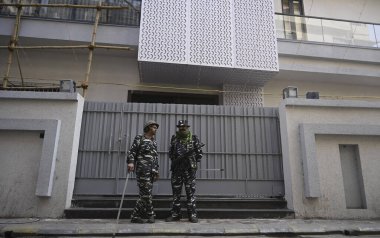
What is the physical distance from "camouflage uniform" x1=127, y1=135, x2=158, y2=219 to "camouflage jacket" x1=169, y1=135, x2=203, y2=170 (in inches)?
16.2

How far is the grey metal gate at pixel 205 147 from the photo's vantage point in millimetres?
7164

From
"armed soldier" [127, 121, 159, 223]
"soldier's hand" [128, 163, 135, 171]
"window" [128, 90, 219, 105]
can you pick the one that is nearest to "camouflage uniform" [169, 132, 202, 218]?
"armed soldier" [127, 121, 159, 223]

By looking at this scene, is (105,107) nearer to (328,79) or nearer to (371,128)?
(371,128)

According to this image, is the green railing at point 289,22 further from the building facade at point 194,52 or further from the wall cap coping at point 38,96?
the wall cap coping at point 38,96

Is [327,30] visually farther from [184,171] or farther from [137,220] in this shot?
[137,220]

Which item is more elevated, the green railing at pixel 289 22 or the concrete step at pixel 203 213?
the green railing at pixel 289 22

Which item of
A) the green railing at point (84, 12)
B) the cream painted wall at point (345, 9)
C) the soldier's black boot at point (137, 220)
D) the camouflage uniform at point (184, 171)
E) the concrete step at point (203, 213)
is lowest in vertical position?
the soldier's black boot at point (137, 220)

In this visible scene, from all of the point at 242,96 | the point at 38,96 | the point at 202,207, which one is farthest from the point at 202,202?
the point at 242,96

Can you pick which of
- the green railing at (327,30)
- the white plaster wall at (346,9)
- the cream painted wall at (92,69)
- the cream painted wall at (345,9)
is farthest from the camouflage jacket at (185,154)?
the white plaster wall at (346,9)

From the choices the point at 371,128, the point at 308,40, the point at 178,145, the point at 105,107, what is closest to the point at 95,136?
the point at 105,107

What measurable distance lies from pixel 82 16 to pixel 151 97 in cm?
352

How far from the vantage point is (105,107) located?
7562mm

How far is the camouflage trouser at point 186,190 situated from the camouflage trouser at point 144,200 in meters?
0.54

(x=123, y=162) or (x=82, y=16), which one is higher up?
(x=82, y=16)
